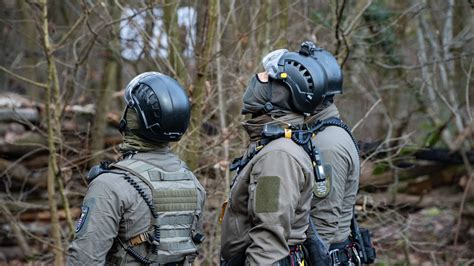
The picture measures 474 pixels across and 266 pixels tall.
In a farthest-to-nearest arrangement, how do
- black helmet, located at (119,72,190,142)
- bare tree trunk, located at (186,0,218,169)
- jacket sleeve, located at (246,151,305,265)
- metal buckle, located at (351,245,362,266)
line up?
bare tree trunk, located at (186,0,218,169), metal buckle, located at (351,245,362,266), black helmet, located at (119,72,190,142), jacket sleeve, located at (246,151,305,265)

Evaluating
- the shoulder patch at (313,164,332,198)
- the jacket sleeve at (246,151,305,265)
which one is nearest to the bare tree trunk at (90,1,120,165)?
the shoulder patch at (313,164,332,198)

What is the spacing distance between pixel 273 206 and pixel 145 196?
741 mm

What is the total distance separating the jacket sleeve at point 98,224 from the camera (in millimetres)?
3879

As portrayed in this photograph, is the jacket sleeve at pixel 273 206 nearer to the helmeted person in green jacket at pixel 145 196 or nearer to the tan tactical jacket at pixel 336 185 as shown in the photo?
the helmeted person in green jacket at pixel 145 196

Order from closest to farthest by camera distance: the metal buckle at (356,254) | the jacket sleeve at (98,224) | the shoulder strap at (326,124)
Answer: the jacket sleeve at (98,224)
the shoulder strap at (326,124)
the metal buckle at (356,254)

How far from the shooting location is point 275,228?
4.08 meters

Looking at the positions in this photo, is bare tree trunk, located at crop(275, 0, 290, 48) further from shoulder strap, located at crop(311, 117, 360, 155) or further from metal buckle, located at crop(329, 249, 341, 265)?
metal buckle, located at crop(329, 249, 341, 265)

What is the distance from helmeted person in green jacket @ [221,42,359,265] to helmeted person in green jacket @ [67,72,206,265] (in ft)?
1.01

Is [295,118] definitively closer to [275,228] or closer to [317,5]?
[275,228]

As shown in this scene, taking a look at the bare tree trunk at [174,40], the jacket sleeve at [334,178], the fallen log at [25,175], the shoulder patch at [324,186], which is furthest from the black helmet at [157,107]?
the fallen log at [25,175]

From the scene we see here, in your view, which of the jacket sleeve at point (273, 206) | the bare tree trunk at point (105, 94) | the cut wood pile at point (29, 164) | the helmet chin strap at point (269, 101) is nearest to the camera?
the jacket sleeve at point (273, 206)

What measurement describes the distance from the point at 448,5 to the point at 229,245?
28.3 feet

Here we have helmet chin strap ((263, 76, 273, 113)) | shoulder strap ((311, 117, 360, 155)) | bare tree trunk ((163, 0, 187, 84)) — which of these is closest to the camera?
helmet chin strap ((263, 76, 273, 113))

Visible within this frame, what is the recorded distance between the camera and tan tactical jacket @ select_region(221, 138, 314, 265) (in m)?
4.11
